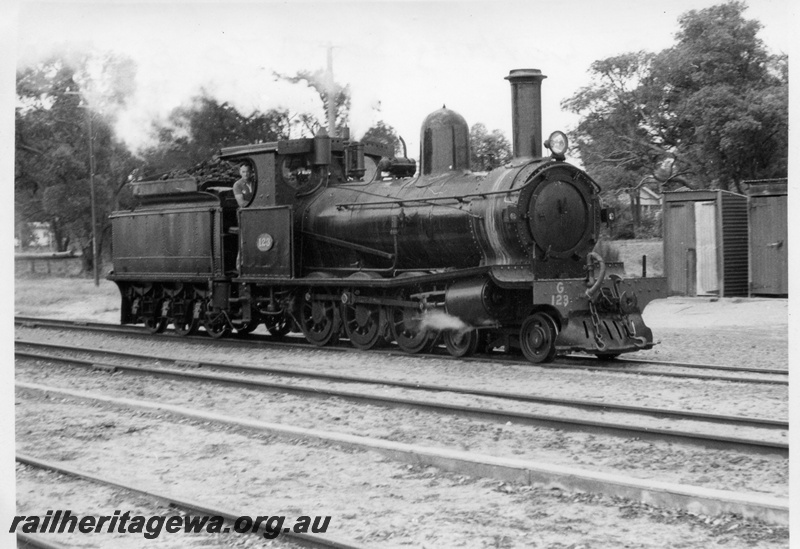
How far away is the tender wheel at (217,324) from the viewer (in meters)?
16.0

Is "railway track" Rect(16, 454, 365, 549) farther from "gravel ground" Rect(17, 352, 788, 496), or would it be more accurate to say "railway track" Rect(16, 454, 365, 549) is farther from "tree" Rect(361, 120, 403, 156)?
"tree" Rect(361, 120, 403, 156)

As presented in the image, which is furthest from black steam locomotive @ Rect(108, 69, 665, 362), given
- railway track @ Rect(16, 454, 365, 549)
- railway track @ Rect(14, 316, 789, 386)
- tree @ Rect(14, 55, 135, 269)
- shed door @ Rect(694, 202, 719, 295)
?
shed door @ Rect(694, 202, 719, 295)

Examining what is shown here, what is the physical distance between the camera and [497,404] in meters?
9.14

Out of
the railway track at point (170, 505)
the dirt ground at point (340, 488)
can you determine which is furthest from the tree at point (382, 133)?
the railway track at point (170, 505)

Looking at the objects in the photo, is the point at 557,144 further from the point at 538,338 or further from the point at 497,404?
the point at 497,404

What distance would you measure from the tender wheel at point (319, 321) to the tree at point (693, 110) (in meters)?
5.68

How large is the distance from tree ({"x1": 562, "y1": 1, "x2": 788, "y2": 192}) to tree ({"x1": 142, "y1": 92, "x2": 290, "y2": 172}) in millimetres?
6312

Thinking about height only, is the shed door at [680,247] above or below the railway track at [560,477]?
above

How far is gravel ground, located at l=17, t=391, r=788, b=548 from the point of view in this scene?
201 inches

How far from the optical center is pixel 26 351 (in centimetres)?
1480

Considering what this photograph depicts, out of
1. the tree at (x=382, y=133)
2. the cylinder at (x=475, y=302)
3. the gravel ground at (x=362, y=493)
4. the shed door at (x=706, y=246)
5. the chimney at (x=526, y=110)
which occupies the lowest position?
the gravel ground at (x=362, y=493)

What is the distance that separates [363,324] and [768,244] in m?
10.1

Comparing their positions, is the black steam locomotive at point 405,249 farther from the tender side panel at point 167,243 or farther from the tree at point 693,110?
the tree at point 693,110

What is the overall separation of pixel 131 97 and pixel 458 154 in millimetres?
7314
